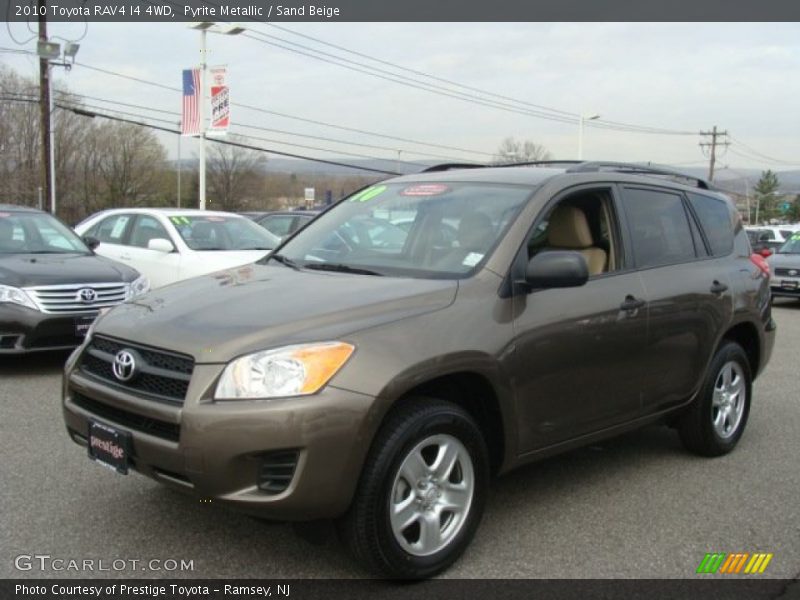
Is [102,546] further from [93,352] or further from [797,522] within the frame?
[797,522]

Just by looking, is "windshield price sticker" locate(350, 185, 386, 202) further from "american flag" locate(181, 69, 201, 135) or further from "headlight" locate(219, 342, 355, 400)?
"american flag" locate(181, 69, 201, 135)

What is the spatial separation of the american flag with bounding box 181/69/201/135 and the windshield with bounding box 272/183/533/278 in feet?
60.6

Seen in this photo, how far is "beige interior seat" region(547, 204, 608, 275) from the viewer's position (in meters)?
4.20

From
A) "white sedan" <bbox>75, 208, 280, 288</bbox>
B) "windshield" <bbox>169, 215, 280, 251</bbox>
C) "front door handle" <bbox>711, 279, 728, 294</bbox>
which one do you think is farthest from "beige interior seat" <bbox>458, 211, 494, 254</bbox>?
"windshield" <bbox>169, 215, 280, 251</bbox>

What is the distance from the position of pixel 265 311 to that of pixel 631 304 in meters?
2.06

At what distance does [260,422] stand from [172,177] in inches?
3118

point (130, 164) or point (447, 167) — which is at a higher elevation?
point (130, 164)

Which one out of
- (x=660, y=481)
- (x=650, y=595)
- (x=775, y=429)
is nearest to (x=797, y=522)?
(x=660, y=481)

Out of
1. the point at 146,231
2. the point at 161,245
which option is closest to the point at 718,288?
the point at 161,245

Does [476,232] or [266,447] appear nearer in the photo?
[266,447]

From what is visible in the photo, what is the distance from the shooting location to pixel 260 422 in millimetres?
2840

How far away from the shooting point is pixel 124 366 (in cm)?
321

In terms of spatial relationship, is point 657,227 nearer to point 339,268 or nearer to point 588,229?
point 588,229

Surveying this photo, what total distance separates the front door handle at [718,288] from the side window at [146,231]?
22.9 feet
